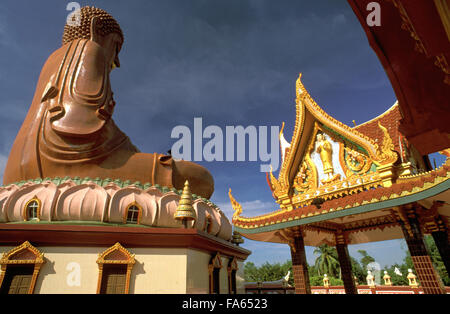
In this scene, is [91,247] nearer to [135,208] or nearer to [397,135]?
[135,208]

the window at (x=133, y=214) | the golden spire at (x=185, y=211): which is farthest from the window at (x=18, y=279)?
the golden spire at (x=185, y=211)

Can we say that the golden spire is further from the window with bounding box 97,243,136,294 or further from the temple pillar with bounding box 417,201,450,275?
the temple pillar with bounding box 417,201,450,275

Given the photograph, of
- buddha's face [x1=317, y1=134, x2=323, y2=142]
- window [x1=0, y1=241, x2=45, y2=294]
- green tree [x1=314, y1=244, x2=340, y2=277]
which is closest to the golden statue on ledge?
buddha's face [x1=317, y1=134, x2=323, y2=142]

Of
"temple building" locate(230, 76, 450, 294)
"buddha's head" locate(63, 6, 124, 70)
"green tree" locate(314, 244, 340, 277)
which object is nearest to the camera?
"temple building" locate(230, 76, 450, 294)

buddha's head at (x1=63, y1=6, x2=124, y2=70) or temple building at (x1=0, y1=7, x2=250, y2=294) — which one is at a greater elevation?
buddha's head at (x1=63, y1=6, x2=124, y2=70)

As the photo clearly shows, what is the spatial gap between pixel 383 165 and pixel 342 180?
1409mm

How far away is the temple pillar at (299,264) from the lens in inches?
338

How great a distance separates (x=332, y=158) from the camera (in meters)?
9.34

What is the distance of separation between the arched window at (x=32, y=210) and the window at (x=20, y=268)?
1.25 m

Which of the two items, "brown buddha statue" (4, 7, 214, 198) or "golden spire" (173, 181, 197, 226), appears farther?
"brown buddha statue" (4, 7, 214, 198)

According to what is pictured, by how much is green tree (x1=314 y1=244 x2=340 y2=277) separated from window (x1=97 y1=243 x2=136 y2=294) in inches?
1415

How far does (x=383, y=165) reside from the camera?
24.9 feet

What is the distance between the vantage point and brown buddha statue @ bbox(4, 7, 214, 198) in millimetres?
10789
